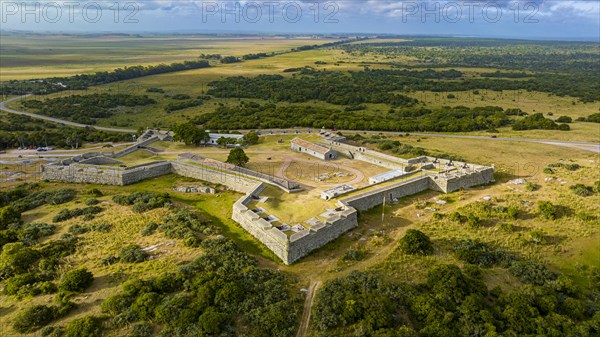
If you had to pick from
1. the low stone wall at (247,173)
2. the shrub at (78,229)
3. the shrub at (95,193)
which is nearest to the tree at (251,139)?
the low stone wall at (247,173)

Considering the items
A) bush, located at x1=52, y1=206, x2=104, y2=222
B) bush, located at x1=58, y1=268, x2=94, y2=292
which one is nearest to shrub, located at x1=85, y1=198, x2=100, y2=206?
bush, located at x1=52, y1=206, x2=104, y2=222

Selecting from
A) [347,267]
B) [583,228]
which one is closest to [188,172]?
[347,267]

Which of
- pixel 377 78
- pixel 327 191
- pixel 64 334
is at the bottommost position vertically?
pixel 64 334

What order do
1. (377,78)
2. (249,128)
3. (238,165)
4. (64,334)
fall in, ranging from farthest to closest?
(377,78), (249,128), (238,165), (64,334)

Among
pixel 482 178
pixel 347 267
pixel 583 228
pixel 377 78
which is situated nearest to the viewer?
pixel 347 267

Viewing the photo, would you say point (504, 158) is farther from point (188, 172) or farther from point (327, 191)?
point (188, 172)

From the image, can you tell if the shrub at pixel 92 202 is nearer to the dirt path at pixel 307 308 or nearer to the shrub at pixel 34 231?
the shrub at pixel 34 231
